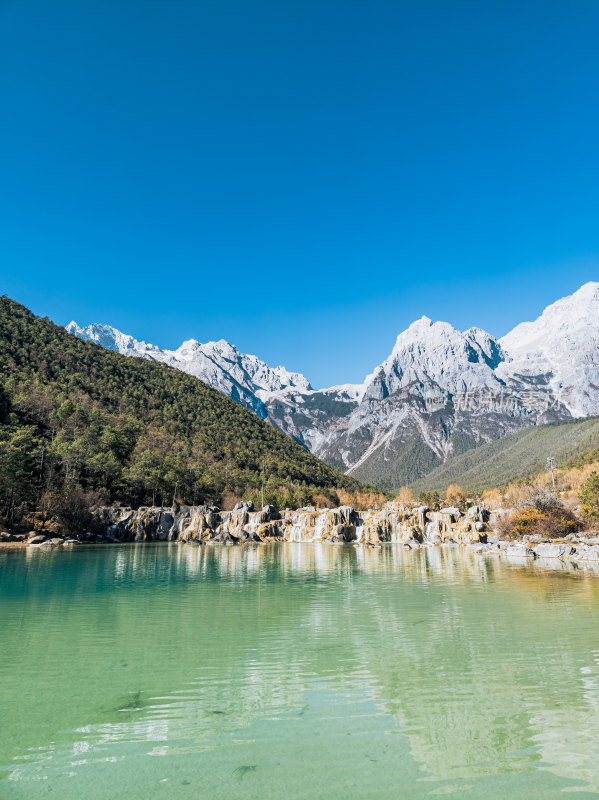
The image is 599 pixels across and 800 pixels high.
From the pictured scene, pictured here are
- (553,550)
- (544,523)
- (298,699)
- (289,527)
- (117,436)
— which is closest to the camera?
(298,699)

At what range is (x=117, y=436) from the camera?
100938mm

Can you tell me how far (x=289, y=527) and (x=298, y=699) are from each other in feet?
298

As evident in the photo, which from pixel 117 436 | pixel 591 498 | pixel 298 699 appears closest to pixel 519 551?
pixel 591 498

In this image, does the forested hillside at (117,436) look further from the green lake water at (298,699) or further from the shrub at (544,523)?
the shrub at (544,523)

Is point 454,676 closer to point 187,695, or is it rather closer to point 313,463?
point 187,695

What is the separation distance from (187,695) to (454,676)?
6.60 metres

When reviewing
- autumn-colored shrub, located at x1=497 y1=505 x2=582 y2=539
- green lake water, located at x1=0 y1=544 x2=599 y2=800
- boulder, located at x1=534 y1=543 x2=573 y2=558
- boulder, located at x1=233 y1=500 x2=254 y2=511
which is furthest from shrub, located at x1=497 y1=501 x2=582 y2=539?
boulder, located at x1=233 y1=500 x2=254 y2=511

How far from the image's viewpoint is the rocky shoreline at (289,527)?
79375 mm

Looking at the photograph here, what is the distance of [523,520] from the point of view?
223ft

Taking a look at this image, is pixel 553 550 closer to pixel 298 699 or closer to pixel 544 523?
pixel 544 523

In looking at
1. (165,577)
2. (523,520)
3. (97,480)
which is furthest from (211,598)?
(97,480)

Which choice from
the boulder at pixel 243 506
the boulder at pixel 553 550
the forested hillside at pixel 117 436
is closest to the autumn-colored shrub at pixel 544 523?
the boulder at pixel 553 550

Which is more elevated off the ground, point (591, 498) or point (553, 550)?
point (591, 498)

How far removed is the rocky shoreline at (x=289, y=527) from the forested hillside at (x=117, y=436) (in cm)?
743
